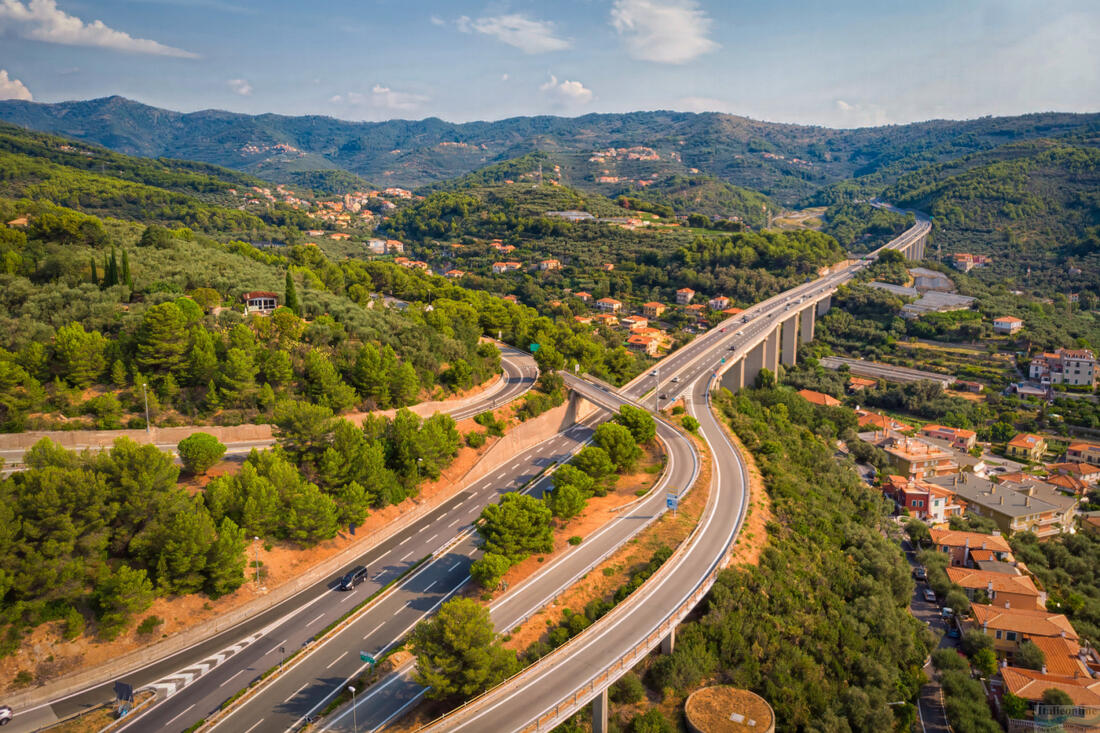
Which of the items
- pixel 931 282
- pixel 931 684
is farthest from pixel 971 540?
pixel 931 282

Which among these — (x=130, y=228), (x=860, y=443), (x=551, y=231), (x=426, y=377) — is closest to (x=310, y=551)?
(x=426, y=377)

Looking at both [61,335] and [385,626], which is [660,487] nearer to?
[385,626]

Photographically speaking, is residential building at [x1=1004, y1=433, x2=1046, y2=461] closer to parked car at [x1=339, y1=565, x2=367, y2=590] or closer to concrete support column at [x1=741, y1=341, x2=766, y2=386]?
concrete support column at [x1=741, y1=341, x2=766, y2=386]

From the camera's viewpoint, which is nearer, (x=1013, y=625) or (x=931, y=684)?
(x=931, y=684)

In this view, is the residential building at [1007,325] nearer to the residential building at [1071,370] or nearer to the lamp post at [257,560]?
the residential building at [1071,370]

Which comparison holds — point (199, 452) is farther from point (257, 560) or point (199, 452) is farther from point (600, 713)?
point (600, 713)

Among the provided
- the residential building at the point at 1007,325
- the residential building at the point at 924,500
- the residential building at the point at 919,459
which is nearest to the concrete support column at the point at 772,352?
the residential building at the point at 919,459
